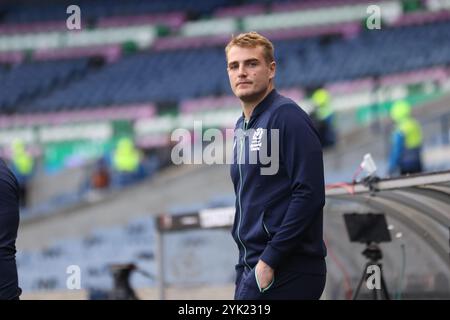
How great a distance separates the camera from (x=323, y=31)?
25312 mm

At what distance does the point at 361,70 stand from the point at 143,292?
42.1ft

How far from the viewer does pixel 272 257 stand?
3.27 m

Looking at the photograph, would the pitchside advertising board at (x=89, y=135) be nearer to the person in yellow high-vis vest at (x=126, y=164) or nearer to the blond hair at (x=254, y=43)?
the person in yellow high-vis vest at (x=126, y=164)

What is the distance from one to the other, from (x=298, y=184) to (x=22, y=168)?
20.8 m

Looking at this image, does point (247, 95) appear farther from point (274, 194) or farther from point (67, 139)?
point (67, 139)

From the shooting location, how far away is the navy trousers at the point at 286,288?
10.8 ft

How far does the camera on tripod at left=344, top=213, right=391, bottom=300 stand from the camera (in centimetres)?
594

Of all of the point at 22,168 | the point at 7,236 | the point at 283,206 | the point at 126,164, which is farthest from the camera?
the point at 22,168

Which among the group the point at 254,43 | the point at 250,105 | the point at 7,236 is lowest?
the point at 7,236

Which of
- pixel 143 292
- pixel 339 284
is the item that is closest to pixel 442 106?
pixel 143 292

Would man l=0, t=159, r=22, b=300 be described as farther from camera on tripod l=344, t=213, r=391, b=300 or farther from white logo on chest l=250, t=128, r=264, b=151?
camera on tripod l=344, t=213, r=391, b=300

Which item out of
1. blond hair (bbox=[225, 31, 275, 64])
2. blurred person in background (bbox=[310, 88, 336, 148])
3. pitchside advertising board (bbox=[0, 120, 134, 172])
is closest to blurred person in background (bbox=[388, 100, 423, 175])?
blurred person in background (bbox=[310, 88, 336, 148])

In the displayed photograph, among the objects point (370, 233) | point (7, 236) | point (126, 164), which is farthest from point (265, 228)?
point (126, 164)

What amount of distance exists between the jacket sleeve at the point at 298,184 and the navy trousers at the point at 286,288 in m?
0.08
